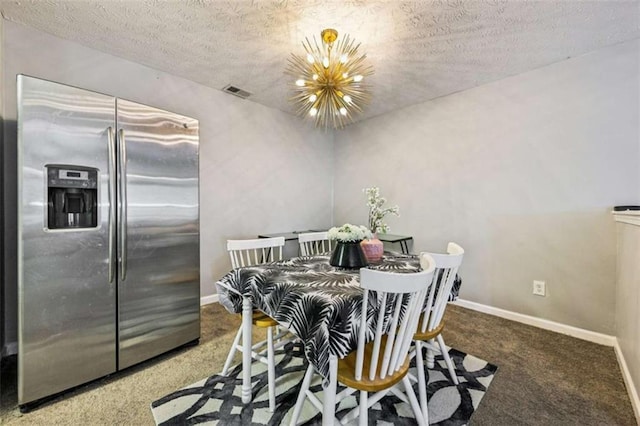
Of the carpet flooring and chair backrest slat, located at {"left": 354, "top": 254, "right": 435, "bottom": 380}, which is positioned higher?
chair backrest slat, located at {"left": 354, "top": 254, "right": 435, "bottom": 380}

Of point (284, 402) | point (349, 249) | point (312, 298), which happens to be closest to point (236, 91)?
point (349, 249)

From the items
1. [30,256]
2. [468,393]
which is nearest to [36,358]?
[30,256]

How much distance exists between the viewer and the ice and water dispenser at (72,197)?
159 cm

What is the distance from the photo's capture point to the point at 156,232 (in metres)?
1.98

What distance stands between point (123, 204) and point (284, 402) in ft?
5.36

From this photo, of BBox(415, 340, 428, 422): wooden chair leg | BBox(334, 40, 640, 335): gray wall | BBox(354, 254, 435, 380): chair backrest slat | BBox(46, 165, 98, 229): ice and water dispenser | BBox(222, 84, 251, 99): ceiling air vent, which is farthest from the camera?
BBox(222, 84, 251, 99): ceiling air vent

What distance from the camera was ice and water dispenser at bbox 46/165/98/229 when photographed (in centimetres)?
159

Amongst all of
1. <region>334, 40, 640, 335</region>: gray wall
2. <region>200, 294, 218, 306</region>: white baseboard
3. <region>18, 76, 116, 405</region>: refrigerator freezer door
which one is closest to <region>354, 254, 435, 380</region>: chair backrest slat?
<region>18, 76, 116, 405</region>: refrigerator freezer door

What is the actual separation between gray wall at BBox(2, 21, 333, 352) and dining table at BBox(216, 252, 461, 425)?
5.58 feet

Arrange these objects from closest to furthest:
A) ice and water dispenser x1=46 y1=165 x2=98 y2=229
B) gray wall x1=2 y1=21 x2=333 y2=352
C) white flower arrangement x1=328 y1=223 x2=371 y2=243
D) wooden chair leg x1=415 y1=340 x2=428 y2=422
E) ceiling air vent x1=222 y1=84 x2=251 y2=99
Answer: wooden chair leg x1=415 y1=340 x2=428 y2=422 < ice and water dispenser x1=46 y1=165 x2=98 y2=229 < white flower arrangement x1=328 y1=223 x2=371 y2=243 < gray wall x1=2 y1=21 x2=333 y2=352 < ceiling air vent x1=222 y1=84 x2=251 y2=99

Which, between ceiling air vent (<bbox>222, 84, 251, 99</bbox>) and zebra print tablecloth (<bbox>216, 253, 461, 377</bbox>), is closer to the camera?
zebra print tablecloth (<bbox>216, 253, 461, 377</bbox>)

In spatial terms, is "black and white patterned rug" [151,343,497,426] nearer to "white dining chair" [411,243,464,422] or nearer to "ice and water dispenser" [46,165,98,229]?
"white dining chair" [411,243,464,422]

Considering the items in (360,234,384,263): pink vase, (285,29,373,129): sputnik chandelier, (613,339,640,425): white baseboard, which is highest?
(285,29,373,129): sputnik chandelier

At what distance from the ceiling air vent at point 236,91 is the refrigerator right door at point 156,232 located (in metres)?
1.13
